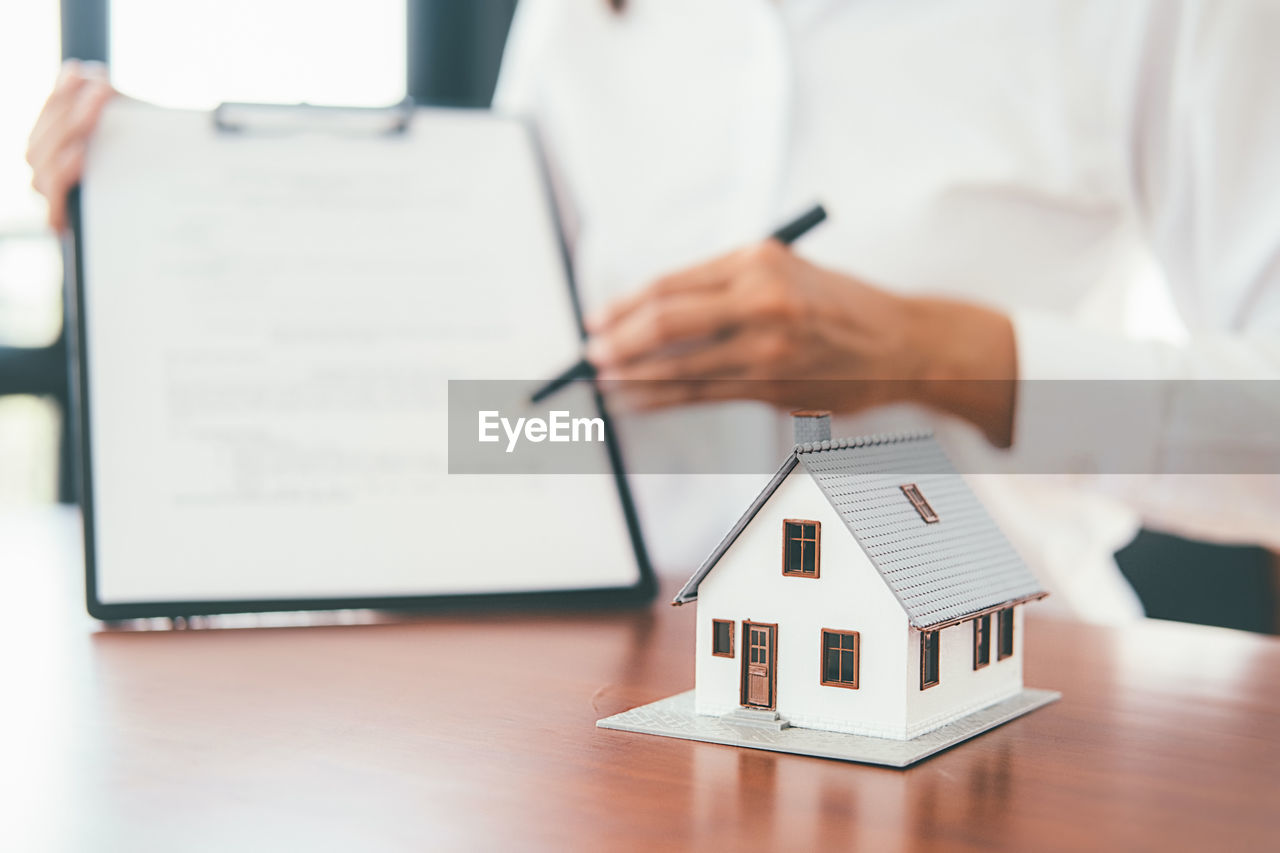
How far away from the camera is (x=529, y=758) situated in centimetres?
41

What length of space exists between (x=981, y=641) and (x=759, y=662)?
100 millimetres

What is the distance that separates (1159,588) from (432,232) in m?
0.74

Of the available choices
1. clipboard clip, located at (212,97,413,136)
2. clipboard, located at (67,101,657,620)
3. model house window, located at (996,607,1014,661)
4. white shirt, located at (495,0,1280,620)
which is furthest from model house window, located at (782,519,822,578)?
clipboard clip, located at (212,97,413,136)

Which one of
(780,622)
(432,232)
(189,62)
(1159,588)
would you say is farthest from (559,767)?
(189,62)

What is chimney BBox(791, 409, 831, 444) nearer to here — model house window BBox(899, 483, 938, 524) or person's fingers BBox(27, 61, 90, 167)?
model house window BBox(899, 483, 938, 524)

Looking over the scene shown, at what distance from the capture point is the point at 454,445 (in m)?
0.75

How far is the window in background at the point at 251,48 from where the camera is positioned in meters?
1.71

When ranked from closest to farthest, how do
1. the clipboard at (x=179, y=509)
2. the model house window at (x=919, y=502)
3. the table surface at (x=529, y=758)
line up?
the table surface at (x=529, y=758)
the model house window at (x=919, y=502)
the clipboard at (x=179, y=509)

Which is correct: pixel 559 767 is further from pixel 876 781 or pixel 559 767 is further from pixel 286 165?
pixel 286 165

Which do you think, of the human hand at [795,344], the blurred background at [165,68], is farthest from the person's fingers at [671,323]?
the blurred background at [165,68]

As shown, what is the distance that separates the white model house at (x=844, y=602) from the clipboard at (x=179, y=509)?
27 centimetres

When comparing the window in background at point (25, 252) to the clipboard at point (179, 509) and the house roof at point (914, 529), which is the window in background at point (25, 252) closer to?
the clipboard at point (179, 509)

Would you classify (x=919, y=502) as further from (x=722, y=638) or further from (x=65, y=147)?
(x=65, y=147)

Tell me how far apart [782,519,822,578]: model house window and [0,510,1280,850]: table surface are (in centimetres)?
7
